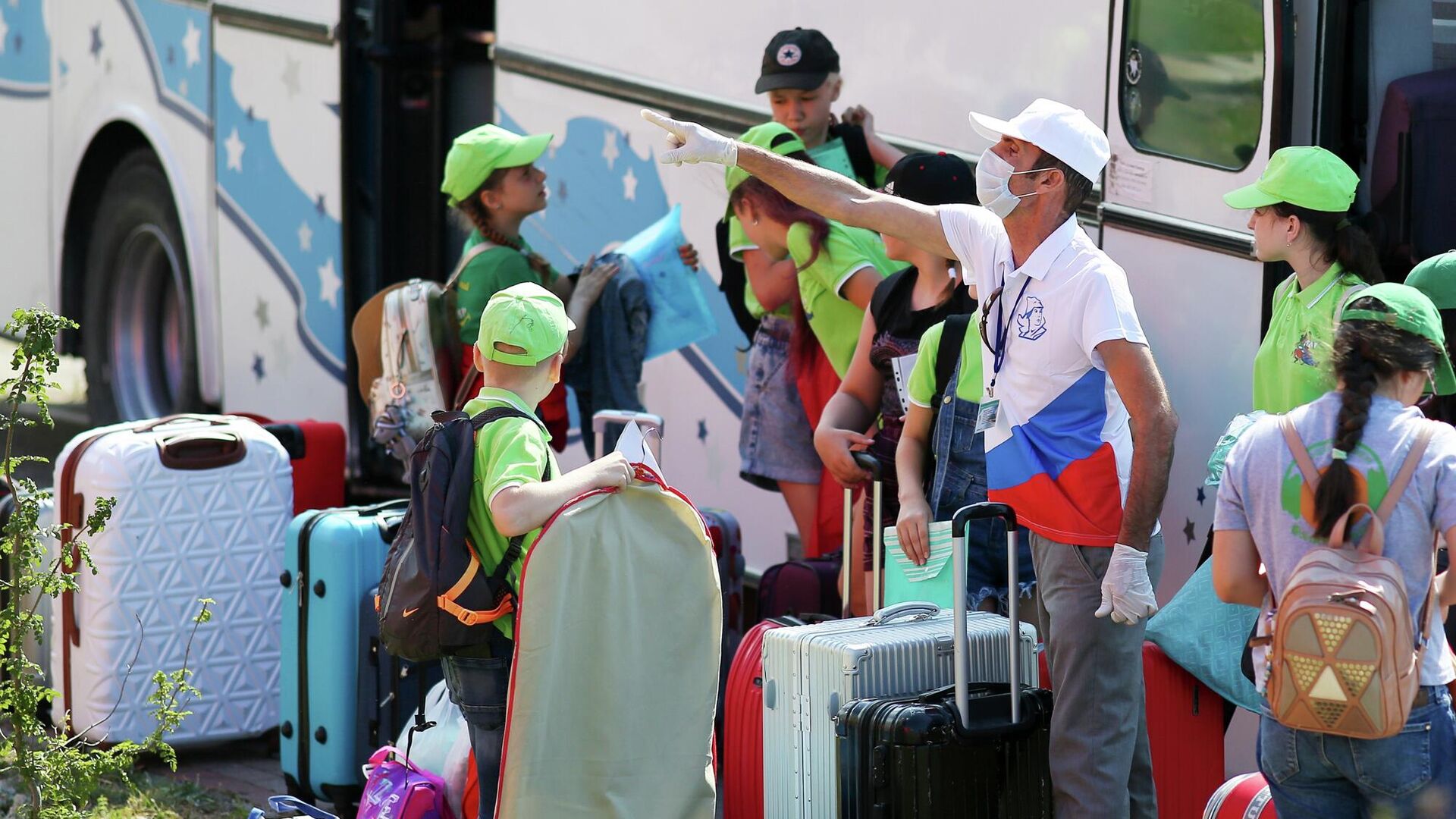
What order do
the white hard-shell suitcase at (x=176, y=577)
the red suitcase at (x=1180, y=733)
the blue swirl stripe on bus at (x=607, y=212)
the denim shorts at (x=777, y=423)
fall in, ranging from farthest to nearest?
the blue swirl stripe on bus at (x=607, y=212), the denim shorts at (x=777, y=423), the white hard-shell suitcase at (x=176, y=577), the red suitcase at (x=1180, y=733)

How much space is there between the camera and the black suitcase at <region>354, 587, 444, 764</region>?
482cm

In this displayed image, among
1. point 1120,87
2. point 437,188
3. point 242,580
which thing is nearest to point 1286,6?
point 1120,87

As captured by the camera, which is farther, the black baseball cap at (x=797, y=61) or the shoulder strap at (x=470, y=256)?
the shoulder strap at (x=470, y=256)

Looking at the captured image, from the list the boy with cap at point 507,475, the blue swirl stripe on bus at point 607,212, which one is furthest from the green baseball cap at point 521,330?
the blue swirl stripe on bus at point 607,212

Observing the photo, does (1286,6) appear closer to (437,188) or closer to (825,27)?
(825,27)

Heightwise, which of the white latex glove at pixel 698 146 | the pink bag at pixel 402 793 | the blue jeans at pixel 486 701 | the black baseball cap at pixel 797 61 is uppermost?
the black baseball cap at pixel 797 61

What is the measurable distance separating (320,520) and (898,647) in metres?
1.87

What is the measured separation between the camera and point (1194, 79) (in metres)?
4.40

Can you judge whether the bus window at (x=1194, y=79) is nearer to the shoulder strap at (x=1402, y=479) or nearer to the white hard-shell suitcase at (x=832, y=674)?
the white hard-shell suitcase at (x=832, y=674)

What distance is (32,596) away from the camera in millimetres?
5812

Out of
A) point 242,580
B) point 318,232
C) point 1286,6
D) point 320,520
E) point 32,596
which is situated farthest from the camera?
point 318,232

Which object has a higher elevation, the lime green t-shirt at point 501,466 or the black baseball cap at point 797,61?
the black baseball cap at point 797,61

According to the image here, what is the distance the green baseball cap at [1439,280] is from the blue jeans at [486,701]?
1.97 meters

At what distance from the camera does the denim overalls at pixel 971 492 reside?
412 cm
